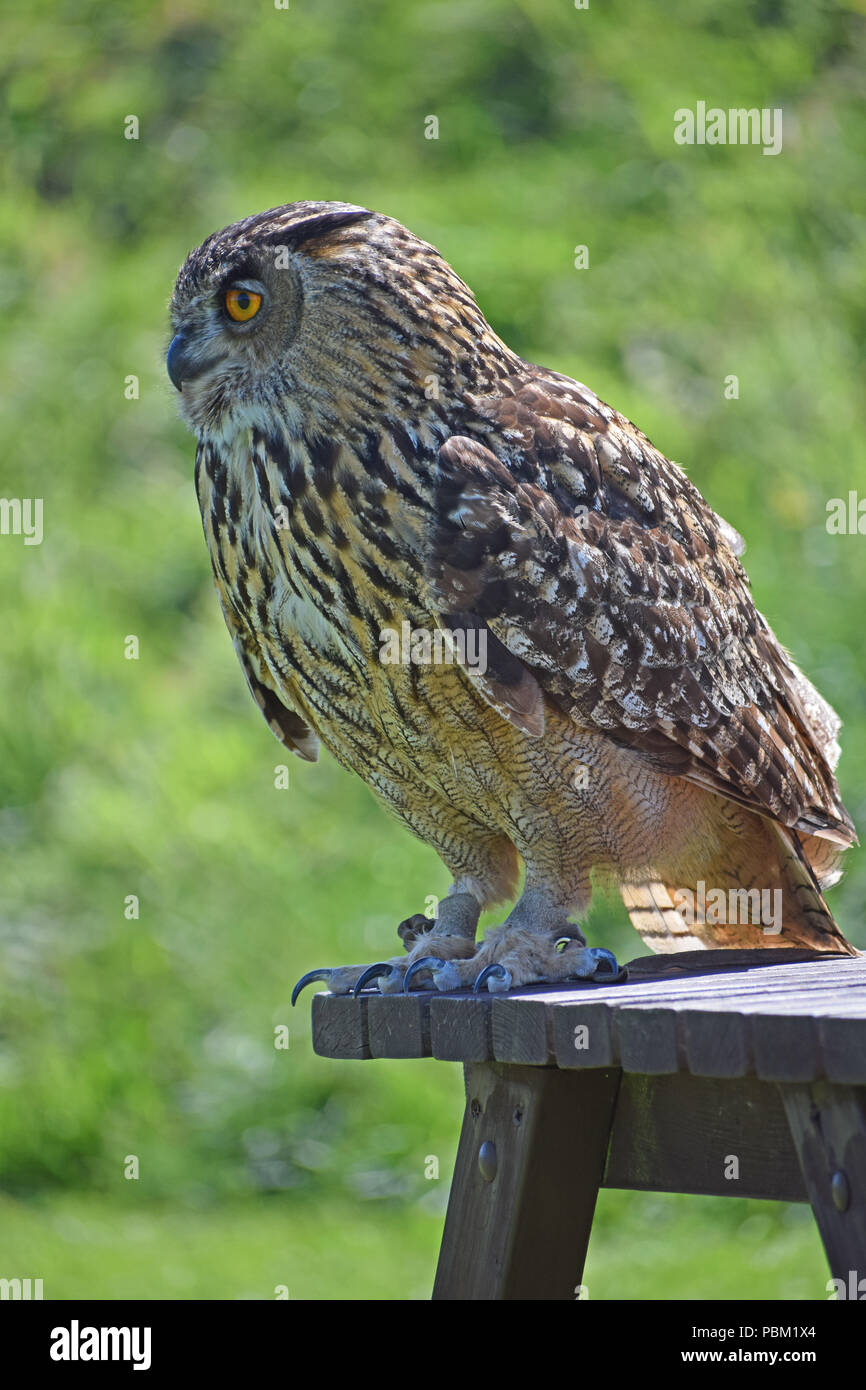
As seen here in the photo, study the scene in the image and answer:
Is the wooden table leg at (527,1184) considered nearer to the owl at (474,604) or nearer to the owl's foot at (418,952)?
the owl at (474,604)

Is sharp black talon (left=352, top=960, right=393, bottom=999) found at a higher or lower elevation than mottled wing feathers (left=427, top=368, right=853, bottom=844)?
lower

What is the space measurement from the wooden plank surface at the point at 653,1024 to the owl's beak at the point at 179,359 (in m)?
1.30

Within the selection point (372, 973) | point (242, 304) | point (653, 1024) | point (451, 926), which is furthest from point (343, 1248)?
point (653, 1024)

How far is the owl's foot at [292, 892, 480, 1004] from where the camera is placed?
2.99m

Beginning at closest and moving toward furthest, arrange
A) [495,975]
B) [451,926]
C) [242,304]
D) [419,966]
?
1. [495,975]
2. [419,966]
3. [242,304]
4. [451,926]

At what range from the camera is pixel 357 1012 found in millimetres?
2561

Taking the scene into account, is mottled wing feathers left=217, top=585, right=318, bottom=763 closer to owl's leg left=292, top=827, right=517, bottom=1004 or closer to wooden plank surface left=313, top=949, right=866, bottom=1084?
owl's leg left=292, top=827, right=517, bottom=1004

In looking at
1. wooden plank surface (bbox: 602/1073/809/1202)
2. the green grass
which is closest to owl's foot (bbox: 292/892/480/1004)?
wooden plank surface (bbox: 602/1073/809/1202)

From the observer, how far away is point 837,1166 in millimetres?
1933

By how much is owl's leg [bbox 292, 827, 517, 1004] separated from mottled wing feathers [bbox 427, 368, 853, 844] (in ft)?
1.58

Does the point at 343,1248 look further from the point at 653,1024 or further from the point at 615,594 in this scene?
the point at 653,1024

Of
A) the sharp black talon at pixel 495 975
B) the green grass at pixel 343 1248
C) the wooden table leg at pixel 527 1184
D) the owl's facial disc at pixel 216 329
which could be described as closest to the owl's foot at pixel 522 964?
the sharp black talon at pixel 495 975

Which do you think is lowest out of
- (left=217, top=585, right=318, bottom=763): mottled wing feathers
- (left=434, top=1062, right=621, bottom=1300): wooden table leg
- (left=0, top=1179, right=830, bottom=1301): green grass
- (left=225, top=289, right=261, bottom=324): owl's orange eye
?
(left=0, top=1179, right=830, bottom=1301): green grass

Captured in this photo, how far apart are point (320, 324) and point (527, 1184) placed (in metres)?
1.62
